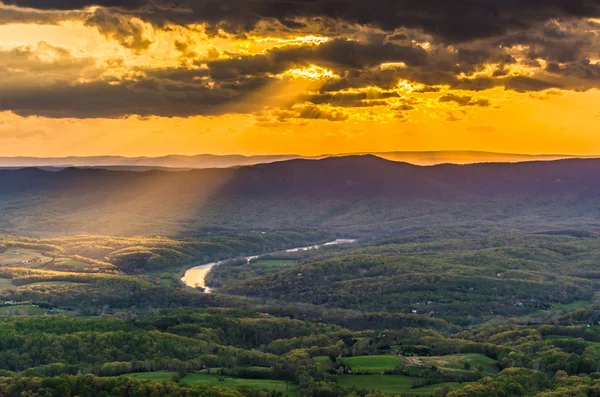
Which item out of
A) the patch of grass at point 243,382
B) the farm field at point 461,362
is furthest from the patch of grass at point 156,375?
the farm field at point 461,362

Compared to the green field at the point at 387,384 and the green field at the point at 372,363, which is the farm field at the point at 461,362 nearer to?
the green field at the point at 372,363

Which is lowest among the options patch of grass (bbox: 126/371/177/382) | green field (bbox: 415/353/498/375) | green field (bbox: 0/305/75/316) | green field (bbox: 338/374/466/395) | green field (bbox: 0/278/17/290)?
green field (bbox: 0/278/17/290)

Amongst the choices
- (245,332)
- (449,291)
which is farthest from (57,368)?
(449,291)

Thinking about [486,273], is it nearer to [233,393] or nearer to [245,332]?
[245,332]

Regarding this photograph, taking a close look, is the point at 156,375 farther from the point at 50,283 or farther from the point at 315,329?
the point at 50,283

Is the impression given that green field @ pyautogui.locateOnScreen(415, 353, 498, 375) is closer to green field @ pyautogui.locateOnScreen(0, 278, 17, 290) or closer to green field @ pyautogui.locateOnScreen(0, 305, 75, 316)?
green field @ pyautogui.locateOnScreen(0, 305, 75, 316)

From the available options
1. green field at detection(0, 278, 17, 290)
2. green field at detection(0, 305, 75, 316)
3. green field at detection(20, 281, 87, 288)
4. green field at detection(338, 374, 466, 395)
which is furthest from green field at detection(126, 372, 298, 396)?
green field at detection(0, 278, 17, 290)

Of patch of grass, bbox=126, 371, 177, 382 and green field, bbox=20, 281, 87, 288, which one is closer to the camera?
patch of grass, bbox=126, 371, 177, 382
